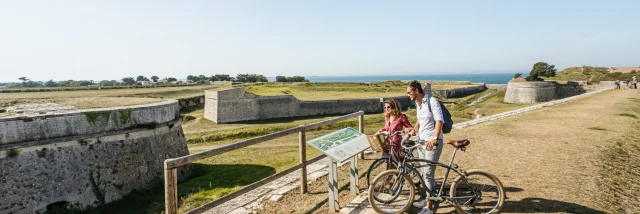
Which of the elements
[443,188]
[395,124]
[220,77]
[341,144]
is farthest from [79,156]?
[220,77]

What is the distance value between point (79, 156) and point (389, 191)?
7.60 m

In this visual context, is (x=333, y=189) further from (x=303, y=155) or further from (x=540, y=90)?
(x=540, y=90)

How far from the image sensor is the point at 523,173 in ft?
21.6

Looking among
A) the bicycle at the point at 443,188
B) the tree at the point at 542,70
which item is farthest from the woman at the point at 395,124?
the tree at the point at 542,70

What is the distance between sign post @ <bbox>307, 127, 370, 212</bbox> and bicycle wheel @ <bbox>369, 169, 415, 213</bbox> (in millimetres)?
491

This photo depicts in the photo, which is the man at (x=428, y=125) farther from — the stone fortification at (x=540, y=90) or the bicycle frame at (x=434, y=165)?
the stone fortification at (x=540, y=90)

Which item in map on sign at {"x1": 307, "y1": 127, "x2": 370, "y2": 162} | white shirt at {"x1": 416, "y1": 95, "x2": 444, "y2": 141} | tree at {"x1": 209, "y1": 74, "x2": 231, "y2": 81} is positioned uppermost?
tree at {"x1": 209, "y1": 74, "x2": 231, "y2": 81}

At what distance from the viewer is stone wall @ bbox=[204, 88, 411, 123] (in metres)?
28.7

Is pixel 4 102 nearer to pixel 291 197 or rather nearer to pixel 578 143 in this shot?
pixel 291 197

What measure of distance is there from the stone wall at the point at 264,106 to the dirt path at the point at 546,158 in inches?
805

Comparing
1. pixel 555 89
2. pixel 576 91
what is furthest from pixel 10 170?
pixel 576 91

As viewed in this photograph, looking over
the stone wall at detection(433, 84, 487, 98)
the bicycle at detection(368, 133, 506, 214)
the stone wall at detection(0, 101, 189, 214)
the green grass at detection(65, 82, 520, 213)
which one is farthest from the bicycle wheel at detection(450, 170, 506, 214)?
the stone wall at detection(433, 84, 487, 98)

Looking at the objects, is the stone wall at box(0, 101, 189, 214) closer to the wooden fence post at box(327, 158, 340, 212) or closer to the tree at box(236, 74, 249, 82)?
the wooden fence post at box(327, 158, 340, 212)

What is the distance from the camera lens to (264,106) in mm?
31203
